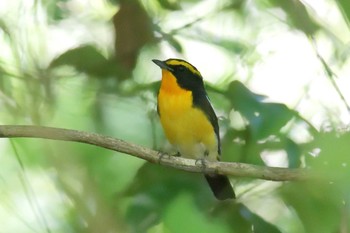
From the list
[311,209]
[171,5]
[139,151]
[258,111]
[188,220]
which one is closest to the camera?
[188,220]

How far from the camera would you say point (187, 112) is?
3264 mm

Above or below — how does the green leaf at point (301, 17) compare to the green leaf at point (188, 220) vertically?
above

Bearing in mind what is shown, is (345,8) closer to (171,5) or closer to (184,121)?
(171,5)

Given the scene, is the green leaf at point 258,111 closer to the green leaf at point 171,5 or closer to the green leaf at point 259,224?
the green leaf at point 259,224

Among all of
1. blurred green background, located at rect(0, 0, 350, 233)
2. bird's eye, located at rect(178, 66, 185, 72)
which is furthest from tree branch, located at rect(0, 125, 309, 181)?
bird's eye, located at rect(178, 66, 185, 72)

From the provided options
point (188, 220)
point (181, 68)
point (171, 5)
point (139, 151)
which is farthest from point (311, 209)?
point (181, 68)

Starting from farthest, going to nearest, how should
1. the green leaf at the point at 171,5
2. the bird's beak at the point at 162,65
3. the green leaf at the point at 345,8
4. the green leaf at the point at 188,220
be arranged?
the bird's beak at the point at 162,65, the green leaf at the point at 171,5, the green leaf at the point at 188,220, the green leaf at the point at 345,8

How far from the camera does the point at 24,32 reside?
2.16 metres

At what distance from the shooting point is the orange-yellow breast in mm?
3152

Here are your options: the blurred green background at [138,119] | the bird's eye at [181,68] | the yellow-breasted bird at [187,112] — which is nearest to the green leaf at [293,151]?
the blurred green background at [138,119]

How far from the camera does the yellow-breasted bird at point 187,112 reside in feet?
10.3

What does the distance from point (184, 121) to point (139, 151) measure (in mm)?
1220

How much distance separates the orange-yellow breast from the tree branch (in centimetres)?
98

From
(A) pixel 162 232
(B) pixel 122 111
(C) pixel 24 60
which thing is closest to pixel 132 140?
(B) pixel 122 111
